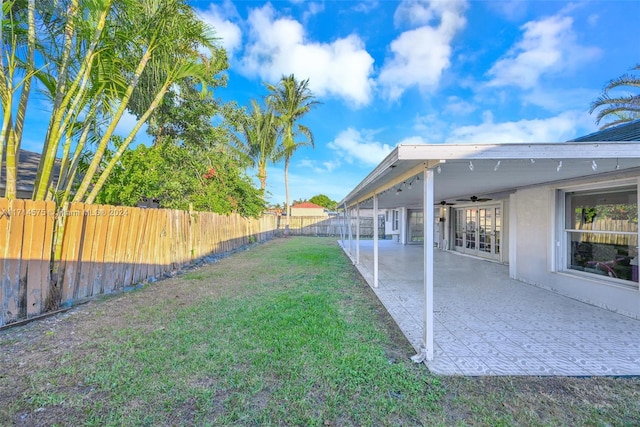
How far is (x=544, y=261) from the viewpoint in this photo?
5965 millimetres

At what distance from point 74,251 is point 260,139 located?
55.7ft

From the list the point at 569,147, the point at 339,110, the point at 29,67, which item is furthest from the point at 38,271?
the point at 339,110

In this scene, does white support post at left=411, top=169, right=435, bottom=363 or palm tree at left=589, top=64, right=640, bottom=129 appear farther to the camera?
palm tree at left=589, top=64, right=640, bottom=129

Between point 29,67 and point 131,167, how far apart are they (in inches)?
140

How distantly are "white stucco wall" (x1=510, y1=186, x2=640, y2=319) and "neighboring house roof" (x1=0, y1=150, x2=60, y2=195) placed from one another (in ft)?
38.0

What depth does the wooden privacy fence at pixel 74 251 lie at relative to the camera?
12.5 feet

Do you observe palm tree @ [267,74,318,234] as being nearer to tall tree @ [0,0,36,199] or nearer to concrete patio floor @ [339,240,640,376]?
concrete patio floor @ [339,240,640,376]

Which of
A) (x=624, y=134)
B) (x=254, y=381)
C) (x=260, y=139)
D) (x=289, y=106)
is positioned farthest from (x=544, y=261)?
(x=289, y=106)

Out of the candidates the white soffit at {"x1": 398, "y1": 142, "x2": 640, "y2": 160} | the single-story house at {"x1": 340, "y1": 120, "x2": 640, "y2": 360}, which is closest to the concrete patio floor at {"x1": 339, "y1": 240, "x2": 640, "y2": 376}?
the single-story house at {"x1": 340, "y1": 120, "x2": 640, "y2": 360}

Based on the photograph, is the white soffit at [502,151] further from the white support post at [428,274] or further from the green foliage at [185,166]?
the green foliage at [185,166]

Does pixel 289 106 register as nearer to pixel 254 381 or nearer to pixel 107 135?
pixel 107 135

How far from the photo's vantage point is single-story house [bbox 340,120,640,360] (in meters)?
2.95

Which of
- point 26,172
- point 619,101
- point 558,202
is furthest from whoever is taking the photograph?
point 619,101

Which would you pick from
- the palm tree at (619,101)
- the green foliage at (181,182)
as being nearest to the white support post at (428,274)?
the green foliage at (181,182)
